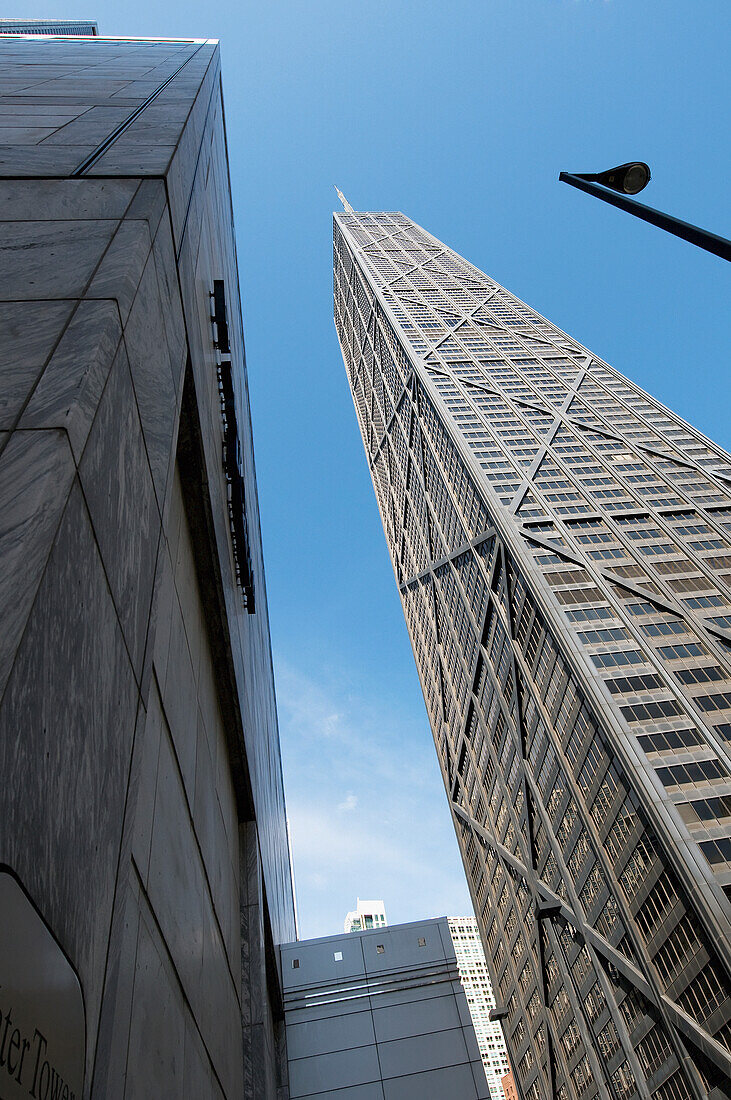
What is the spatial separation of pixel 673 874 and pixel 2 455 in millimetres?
60008

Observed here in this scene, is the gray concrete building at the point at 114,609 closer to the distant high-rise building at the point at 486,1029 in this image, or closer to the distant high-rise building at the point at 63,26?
the distant high-rise building at the point at 63,26

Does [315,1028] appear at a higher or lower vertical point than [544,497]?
lower

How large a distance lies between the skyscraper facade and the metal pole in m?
52.5

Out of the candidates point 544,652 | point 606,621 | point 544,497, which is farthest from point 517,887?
point 544,497

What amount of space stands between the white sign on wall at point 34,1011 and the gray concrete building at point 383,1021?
25.6m

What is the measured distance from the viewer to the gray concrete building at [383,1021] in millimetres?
24062

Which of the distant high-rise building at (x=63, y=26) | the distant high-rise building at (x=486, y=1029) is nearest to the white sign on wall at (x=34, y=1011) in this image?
the distant high-rise building at (x=63, y=26)

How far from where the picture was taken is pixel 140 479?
604cm

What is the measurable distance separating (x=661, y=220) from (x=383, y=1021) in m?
28.3

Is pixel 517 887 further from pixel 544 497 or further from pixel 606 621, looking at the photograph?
pixel 544 497

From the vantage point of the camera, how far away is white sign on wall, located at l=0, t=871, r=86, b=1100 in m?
2.46

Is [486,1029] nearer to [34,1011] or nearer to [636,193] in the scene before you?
[636,193]

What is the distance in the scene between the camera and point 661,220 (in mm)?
8797

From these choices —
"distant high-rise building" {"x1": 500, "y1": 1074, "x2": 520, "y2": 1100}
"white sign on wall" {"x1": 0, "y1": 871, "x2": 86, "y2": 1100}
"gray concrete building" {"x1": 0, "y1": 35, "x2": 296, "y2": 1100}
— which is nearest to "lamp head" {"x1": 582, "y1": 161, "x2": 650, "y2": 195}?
"gray concrete building" {"x1": 0, "y1": 35, "x2": 296, "y2": 1100}
